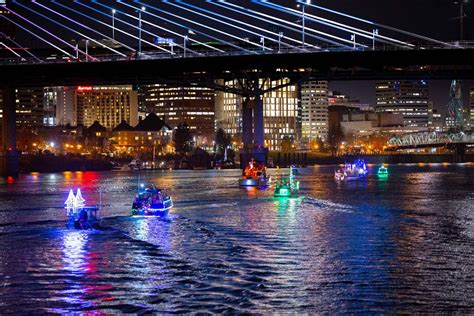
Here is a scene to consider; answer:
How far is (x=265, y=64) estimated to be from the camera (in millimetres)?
98812

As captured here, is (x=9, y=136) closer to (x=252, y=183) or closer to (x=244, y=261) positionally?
(x=252, y=183)

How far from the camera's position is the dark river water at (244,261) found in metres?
21.9

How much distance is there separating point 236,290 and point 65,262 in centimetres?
850

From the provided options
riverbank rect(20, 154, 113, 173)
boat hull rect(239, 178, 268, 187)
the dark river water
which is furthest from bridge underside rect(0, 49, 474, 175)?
the dark river water

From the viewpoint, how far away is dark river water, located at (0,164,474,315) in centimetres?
2191

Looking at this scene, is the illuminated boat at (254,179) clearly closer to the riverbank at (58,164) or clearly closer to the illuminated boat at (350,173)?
the illuminated boat at (350,173)

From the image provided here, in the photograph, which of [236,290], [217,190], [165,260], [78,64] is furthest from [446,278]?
[78,64]

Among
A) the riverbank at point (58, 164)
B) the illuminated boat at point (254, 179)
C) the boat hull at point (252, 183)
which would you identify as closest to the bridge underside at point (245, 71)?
the illuminated boat at point (254, 179)

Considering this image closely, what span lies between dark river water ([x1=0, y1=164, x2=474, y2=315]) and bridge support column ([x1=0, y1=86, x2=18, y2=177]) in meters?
61.2

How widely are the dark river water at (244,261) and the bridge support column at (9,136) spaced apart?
6123 cm

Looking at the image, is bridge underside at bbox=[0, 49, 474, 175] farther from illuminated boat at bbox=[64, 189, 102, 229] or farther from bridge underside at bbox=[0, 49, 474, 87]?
illuminated boat at bbox=[64, 189, 102, 229]

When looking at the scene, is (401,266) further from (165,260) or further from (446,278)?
(165,260)

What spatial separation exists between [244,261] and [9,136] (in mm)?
90472

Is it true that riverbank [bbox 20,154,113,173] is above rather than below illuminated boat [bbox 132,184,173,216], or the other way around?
above
